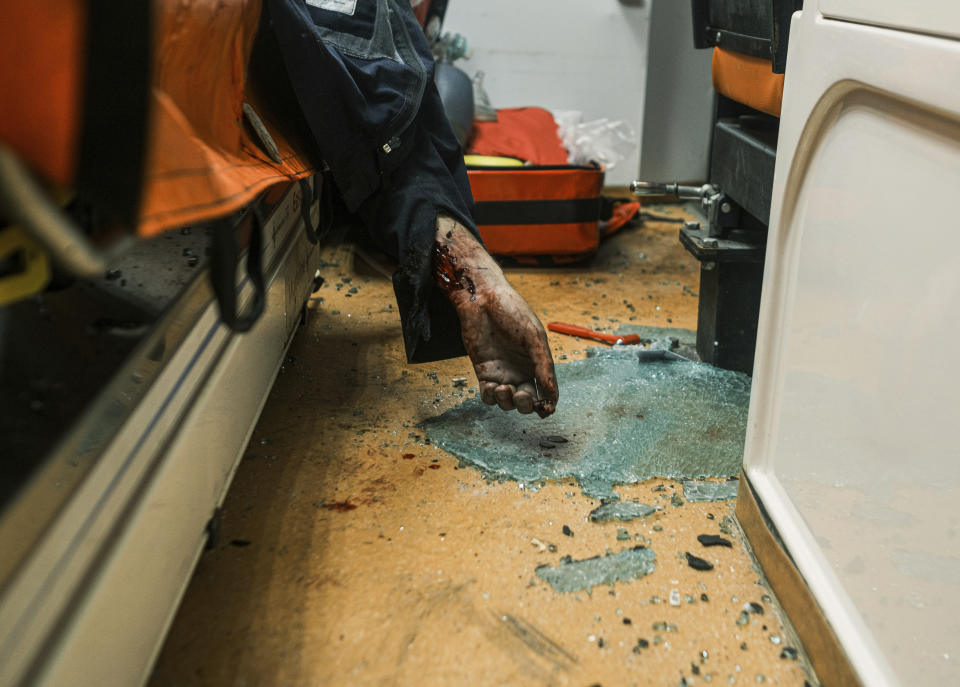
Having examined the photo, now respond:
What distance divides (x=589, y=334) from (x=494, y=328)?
1.89 feet

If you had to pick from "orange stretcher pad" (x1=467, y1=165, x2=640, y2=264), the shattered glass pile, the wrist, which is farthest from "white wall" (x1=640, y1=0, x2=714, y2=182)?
the wrist

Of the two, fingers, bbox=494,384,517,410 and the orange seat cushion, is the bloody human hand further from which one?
the orange seat cushion

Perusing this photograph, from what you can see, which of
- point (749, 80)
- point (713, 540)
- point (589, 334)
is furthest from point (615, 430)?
point (749, 80)

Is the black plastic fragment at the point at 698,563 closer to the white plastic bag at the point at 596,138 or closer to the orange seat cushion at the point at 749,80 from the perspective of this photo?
the orange seat cushion at the point at 749,80

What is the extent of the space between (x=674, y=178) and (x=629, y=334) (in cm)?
142

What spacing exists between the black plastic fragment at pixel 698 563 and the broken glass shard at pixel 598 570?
0.05 m

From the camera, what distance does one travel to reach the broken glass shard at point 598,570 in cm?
101

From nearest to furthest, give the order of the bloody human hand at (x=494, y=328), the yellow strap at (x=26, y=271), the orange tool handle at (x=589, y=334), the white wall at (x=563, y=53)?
the yellow strap at (x=26, y=271) → the bloody human hand at (x=494, y=328) → the orange tool handle at (x=589, y=334) → the white wall at (x=563, y=53)

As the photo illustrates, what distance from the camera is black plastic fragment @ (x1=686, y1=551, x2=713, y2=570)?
104 centimetres

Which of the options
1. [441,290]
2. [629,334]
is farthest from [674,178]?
[441,290]

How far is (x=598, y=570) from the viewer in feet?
3.39

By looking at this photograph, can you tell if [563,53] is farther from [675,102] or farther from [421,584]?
[421,584]

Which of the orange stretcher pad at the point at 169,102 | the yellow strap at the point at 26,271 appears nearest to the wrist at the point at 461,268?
the orange stretcher pad at the point at 169,102

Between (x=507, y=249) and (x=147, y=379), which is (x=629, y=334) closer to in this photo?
(x=507, y=249)
